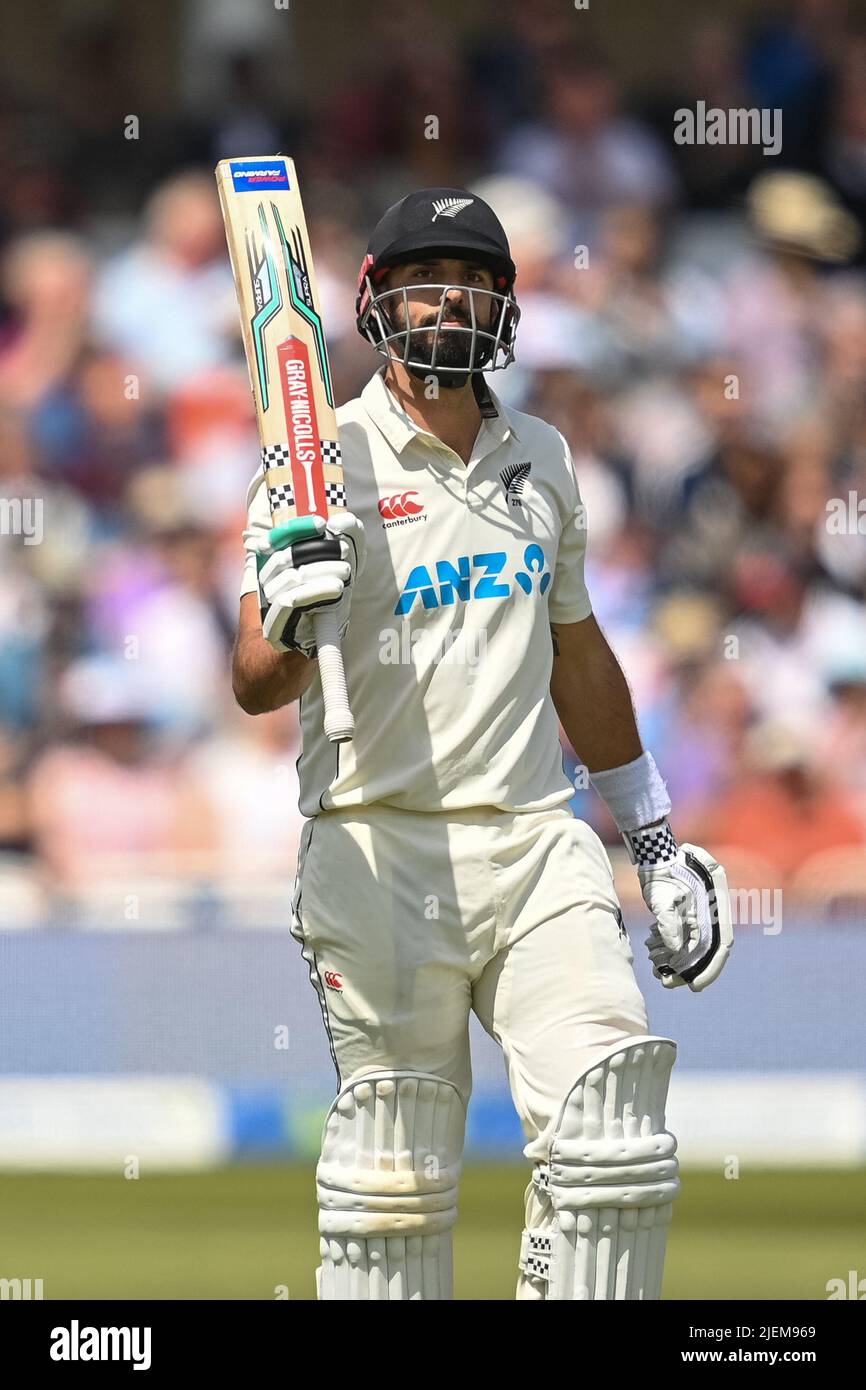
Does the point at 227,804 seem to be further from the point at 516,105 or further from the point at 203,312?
the point at 516,105

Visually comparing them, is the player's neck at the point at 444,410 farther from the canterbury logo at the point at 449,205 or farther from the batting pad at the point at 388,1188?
the batting pad at the point at 388,1188

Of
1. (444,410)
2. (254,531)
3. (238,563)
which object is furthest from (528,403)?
(254,531)

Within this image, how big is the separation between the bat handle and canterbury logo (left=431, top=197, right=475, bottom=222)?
0.71 m

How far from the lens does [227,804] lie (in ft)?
24.2

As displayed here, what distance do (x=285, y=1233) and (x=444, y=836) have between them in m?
2.37

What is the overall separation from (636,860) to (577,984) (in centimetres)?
50

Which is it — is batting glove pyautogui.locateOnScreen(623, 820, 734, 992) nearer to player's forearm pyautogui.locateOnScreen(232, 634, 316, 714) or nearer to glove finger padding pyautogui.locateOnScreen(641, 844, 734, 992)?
glove finger padding pyautogui.locateOnScreen(641, 844, 734, 992)

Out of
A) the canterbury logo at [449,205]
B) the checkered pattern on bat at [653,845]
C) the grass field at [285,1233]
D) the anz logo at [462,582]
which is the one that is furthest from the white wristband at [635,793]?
the grass field at [285,1233]

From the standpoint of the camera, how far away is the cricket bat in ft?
10.5

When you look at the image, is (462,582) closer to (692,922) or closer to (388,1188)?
(692,922)

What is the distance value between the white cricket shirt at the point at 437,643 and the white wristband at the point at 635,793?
0.92 feet

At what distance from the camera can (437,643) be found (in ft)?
10.8

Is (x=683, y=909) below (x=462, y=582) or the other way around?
below

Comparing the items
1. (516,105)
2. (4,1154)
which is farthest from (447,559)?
(516,105)
